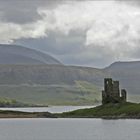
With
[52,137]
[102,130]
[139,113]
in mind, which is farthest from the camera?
[139,113]

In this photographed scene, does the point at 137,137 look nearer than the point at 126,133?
Yes

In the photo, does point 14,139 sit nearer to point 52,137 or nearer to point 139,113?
point 52,137

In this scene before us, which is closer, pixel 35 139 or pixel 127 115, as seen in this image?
pixel 35 139

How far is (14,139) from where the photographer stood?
125625mm

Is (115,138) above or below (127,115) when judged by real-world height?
below

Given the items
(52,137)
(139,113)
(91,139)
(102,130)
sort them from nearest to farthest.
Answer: (91,139) < (52,137) < (102,130) < (139,113)

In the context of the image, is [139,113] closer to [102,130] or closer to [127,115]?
[127,115]

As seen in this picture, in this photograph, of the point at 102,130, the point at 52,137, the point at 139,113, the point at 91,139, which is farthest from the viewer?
the point at 139,113

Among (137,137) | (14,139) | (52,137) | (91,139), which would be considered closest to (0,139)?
(14,139)

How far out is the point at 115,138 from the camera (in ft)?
398

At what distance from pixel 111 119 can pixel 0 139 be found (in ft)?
260

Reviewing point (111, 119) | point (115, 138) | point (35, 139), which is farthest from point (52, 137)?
point (111, 119)

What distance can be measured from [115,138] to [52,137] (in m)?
16.2

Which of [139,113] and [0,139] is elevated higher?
[139,113]
